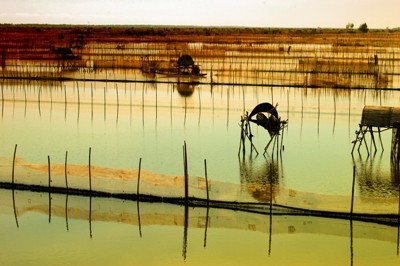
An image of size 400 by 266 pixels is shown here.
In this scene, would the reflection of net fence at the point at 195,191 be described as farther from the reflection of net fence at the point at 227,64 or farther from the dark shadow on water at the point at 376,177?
the reflection of net fence at the point at 227,64

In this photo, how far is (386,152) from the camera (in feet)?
50.3

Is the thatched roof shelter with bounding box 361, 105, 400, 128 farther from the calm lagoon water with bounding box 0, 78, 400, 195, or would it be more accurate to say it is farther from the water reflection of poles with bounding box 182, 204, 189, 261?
the water reflection of poles with bounding box 182, 204, 189, 261

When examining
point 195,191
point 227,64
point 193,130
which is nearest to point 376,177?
point 195,191

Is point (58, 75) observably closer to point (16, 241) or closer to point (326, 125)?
point (326, 125)

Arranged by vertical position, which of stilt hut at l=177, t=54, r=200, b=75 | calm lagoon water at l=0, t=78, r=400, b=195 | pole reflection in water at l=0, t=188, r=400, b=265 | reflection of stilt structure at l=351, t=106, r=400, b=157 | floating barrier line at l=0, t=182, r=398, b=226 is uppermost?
stilt hut at l=177, t=54, r=200, b=75

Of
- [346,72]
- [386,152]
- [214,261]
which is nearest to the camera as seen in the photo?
[214,261]

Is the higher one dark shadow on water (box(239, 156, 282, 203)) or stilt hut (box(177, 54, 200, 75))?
stilt hut (box(177, 54, 200, 75))

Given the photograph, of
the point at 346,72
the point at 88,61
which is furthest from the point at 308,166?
the point at 88,61

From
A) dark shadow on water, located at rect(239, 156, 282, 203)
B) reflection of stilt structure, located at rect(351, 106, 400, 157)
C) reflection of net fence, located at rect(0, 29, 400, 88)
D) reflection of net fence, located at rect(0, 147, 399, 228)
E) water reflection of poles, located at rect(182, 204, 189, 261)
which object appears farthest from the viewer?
reflection of net fence, located at rect(0, 29, 400, 88)

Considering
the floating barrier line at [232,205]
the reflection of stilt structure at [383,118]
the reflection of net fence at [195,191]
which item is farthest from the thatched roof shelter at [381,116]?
the floating barrier line at [232,205]

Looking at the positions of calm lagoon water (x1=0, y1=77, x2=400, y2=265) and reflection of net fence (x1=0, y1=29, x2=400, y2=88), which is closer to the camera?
calm lagoon water (x1=0, y1=77, x2=400, y2=265)

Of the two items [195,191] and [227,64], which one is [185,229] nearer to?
[195,191]

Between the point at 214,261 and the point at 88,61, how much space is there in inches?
1081

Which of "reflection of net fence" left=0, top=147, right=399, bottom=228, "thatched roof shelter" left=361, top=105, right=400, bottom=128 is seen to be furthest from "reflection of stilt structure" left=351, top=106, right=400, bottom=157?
"reflection of net fence" left=0, top=147, right=399, bottom=228
